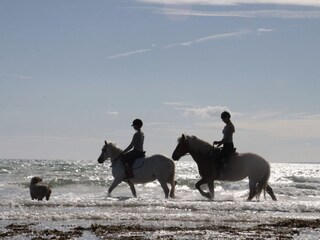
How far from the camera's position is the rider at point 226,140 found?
54.9 feet

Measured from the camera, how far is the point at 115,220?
11.4m

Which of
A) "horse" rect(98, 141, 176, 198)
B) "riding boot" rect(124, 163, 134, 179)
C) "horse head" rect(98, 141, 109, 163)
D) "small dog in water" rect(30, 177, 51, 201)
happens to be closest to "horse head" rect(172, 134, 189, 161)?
"horse" rect(98, 141, 176, 198)

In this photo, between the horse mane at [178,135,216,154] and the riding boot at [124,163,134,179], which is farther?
the riding boot at [124,163,134,179]

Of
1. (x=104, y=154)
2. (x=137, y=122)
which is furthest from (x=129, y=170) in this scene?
(x=137, y=122)

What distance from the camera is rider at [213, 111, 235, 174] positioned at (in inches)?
658

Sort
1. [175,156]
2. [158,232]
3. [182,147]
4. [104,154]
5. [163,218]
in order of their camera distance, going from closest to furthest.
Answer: [158,232]
[163,218]
[182,147]
[175,156]
[104,154]

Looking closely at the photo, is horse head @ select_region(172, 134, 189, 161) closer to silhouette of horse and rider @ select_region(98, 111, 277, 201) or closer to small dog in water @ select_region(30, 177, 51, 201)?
silhouette of horse and rider @ select_region(98, 111, 277, 201)

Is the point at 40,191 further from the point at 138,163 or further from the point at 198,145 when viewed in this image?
the point at 198,145

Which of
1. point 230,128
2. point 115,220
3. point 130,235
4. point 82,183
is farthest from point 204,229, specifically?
point 82,183

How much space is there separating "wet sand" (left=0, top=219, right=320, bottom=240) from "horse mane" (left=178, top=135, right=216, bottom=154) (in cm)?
665

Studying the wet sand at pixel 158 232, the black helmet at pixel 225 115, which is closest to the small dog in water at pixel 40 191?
the black helmet at pixel 225 115

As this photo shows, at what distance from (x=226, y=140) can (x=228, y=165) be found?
740 mm

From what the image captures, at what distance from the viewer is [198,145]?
17.2 m

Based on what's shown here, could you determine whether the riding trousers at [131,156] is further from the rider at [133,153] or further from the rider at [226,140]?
the rider at [226,140]
